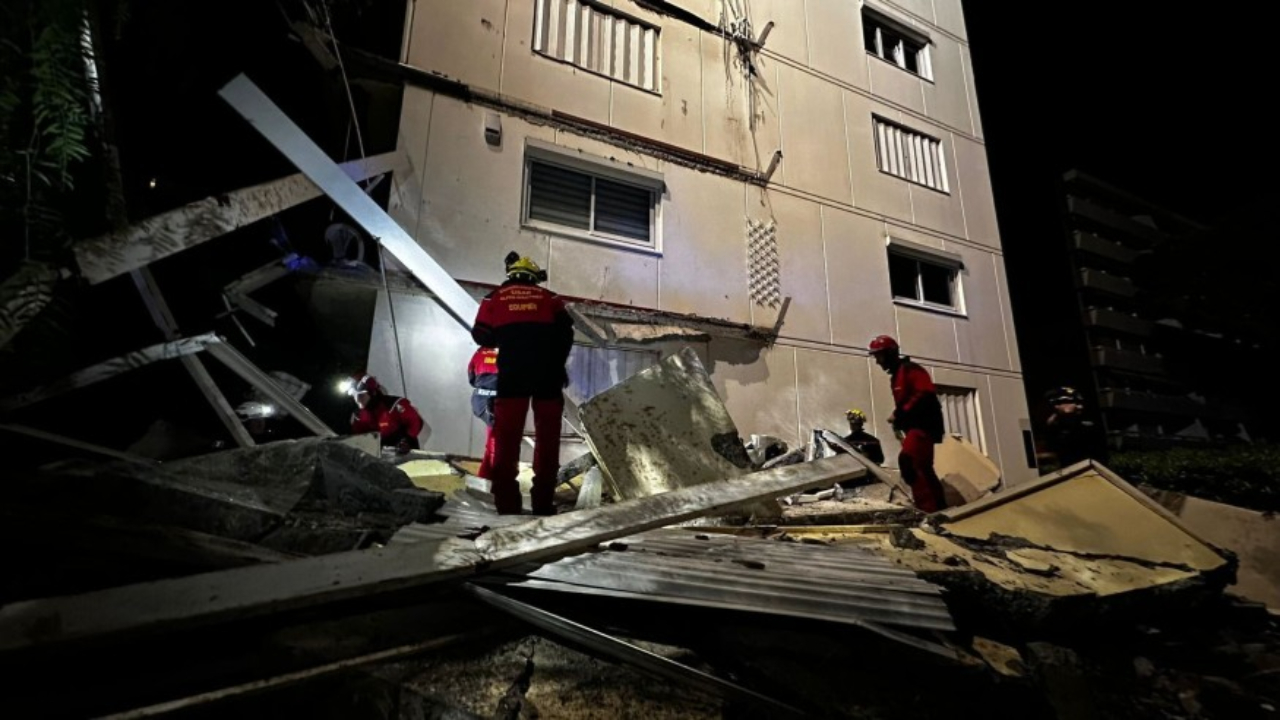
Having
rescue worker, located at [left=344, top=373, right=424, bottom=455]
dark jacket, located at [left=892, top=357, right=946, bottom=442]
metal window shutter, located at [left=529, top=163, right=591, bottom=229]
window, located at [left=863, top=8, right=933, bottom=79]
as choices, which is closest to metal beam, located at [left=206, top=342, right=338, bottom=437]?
rescue worker, located at [left=344, top=373, right=424, bottom=455]

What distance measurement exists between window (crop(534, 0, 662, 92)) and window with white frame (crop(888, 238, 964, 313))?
17.9 ft

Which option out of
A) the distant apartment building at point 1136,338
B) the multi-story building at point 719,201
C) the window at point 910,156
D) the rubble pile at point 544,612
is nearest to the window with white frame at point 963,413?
the multi-story building at point 719,201

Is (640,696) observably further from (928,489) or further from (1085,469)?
(928,489)

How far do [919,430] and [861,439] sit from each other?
228 centimetres

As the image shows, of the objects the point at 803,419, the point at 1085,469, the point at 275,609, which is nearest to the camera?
the point at 275,609

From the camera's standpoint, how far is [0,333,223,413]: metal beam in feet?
10.1

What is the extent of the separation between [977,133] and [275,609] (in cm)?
1414

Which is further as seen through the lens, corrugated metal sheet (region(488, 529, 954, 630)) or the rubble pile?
corrugated metal sheet (region(488, 529, 954, 630))

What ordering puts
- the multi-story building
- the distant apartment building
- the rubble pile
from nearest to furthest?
the rubble pile → the multi-story building → the distant apartment building

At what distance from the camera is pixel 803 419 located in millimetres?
7391

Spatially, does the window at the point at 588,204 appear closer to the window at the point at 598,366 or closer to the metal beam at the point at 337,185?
the window at the point at 598,366

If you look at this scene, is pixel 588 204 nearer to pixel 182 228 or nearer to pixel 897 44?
pixel 182 228

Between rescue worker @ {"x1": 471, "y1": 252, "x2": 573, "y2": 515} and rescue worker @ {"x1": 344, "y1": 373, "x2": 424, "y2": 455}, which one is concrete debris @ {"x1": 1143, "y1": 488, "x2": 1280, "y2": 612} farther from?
rescue worker @ {"x1": 344, "y1": 373, "x2": 424, "y2": 455}

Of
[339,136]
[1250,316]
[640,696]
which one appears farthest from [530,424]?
[1250,316]
